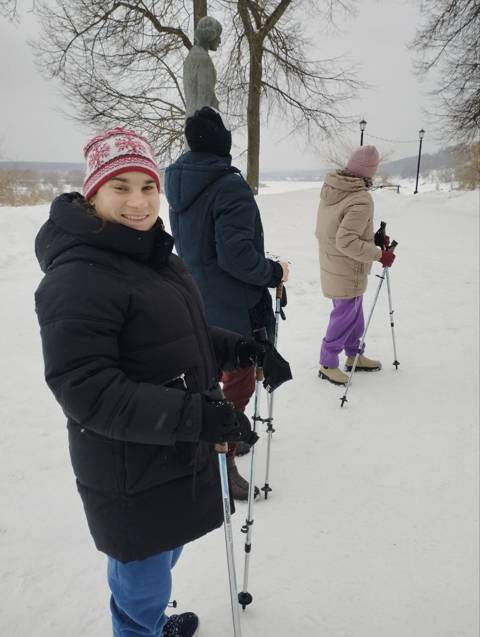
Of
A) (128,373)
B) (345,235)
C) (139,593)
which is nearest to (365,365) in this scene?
(345,235)

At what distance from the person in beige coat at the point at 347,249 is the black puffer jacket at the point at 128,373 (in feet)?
8.09

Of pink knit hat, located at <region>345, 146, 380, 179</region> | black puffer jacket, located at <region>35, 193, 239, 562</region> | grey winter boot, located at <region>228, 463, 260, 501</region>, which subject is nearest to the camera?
black puffer jacket, located at <region>35, 193, 239, 562</region>

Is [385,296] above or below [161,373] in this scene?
below

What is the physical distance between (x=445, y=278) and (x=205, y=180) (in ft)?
21.6

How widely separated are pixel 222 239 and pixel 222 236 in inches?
0.7

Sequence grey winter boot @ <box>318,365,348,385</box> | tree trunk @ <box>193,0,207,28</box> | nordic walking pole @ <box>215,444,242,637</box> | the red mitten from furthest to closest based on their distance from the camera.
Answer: tree trunk @ <box>193,0,207,28</box>, grey winter boot @ <box>318,365,348,385</box>, the red mitten, nordic walking pole @ <box>215,444,242,637</box>

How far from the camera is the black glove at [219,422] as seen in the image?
1255mm

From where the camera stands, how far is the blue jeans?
1.43 metres

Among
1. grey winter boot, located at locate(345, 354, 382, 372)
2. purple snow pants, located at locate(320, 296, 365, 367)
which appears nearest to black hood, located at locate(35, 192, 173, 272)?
purple snow pants, located at locate(320, 296, 365, 367)

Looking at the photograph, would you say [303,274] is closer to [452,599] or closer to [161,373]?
[452,599]

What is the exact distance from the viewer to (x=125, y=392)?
3.76ft

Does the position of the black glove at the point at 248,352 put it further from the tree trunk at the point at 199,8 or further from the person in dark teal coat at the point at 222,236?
the tree trunk at the point at 199,8

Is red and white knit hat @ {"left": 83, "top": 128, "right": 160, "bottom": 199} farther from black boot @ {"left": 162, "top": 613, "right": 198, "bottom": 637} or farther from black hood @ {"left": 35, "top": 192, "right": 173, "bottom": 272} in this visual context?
black boot @ {"left": 162, "top": 613, "right": 198, "bottom": 637}

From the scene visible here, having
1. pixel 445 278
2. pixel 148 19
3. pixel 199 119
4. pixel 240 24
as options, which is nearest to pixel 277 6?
pixel 240 24
